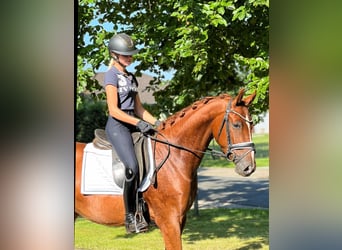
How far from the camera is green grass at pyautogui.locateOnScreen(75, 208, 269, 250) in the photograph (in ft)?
12.5

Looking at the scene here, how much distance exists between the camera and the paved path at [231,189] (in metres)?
3.89

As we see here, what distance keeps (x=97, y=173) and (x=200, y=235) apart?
0.88 m

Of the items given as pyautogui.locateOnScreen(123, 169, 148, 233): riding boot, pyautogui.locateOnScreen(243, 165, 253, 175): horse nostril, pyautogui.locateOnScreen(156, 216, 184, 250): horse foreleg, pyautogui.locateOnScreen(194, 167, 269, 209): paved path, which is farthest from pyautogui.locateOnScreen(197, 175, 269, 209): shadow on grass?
pyautogui.locateOnScreen(123, 169, 148, 233): riding boot

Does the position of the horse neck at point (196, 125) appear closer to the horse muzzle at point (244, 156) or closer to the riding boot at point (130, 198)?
the horse muzzle at point (244, 156)

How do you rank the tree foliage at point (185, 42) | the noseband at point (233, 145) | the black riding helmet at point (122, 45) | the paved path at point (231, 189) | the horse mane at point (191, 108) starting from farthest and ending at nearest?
the paved path at point (231, 189)
the tree foliage at point (185, 42)
the black riding helmet at point (122, 45)
the horse mane at point (191, 108)
the noseband at point (233, 145)

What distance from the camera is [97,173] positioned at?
3.61 m

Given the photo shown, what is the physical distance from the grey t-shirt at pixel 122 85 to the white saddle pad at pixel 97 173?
33 centimetres

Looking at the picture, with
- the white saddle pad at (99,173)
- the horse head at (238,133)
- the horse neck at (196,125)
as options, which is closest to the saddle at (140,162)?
the white saddle pad at (99,173)

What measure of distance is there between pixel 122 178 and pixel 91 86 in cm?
74

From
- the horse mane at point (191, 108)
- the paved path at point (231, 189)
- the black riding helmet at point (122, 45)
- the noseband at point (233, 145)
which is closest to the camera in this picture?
the noseband at point (233, 145)

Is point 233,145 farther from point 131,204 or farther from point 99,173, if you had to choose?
point 99,173
